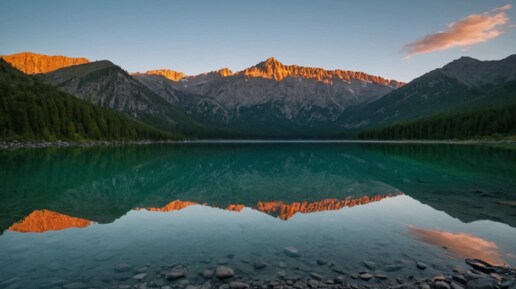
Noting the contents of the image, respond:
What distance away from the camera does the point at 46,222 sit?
2159cm

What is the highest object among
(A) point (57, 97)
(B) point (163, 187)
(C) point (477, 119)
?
(A) point (57, 97)

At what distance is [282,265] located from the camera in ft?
47.8

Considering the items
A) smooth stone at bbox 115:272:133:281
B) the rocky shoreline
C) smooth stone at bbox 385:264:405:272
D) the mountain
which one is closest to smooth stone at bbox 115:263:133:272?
the rocky shoreline

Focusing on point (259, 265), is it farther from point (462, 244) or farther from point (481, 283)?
point (462, 244)

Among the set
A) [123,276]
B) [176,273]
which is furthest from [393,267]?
[123,276]

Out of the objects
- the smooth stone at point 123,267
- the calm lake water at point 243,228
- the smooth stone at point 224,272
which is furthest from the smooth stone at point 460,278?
the smooth stone at point 123,267

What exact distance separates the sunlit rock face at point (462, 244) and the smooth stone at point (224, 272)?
11.7 m

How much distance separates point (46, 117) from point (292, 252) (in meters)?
148

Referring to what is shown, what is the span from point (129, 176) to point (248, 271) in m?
39.8

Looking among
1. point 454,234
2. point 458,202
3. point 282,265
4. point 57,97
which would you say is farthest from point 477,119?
point 57,97

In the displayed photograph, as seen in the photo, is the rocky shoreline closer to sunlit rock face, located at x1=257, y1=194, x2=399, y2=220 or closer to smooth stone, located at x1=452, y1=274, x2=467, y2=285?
smooth stone, located at x1=452, y1=274, x2=467, y2=285

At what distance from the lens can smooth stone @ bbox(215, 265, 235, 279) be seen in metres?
13.2

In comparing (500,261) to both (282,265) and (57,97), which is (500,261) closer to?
(282,265)

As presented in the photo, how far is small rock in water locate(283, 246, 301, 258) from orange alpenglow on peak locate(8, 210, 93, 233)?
14.2 meters
